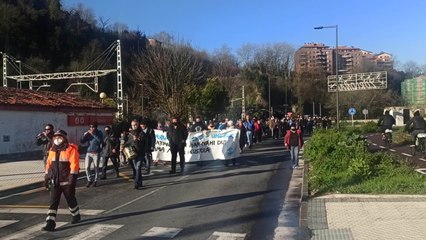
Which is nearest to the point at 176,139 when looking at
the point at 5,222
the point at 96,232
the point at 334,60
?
the point at 5,222

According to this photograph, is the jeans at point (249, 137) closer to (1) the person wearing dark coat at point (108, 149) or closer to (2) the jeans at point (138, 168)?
(1) the person wearing dark coat at point (108, 149)

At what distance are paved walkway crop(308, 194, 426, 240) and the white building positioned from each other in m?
19.3

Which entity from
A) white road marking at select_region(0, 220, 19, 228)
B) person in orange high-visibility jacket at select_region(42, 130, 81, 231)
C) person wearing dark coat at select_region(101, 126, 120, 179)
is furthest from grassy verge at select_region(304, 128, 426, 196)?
person wearing dark coat at select_region(101, 126, 120, 179)

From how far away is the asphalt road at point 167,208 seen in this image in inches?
332

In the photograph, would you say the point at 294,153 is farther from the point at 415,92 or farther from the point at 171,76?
the point at 415,92

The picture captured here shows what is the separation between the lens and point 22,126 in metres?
26.8

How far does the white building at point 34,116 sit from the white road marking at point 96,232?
18089 millimetres

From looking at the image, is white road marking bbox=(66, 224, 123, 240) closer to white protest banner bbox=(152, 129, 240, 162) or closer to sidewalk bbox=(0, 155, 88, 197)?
sidewalk bbox=(0, 155, 88, 197)

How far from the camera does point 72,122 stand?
30766 millimetres

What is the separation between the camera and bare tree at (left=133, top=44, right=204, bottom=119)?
45.7 metres

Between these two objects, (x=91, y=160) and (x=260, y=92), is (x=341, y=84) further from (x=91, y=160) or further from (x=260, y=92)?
(x=91, y=160)

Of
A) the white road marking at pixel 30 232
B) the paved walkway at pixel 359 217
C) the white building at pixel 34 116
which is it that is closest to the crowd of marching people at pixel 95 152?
the white road marking at pixel 30 232

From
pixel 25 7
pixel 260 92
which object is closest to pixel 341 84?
pixel 260 92

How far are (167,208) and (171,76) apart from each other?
1488 inches
